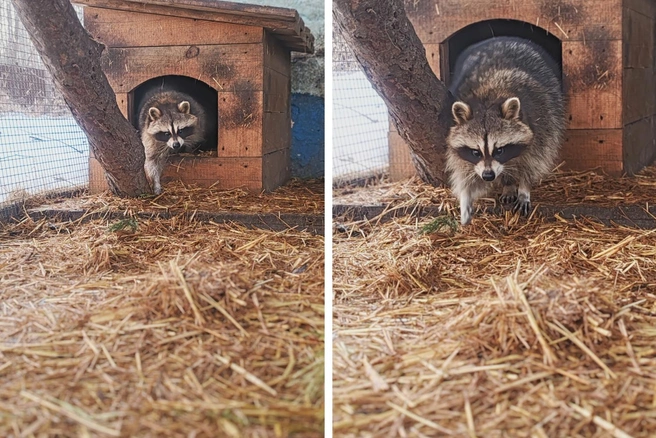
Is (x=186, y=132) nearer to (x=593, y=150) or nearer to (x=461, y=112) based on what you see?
(x=461, y=112)

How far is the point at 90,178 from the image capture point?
2521 mm

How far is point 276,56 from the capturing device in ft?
10.3

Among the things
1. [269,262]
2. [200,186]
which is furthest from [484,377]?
[200,186]

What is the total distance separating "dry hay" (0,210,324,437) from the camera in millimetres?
1457

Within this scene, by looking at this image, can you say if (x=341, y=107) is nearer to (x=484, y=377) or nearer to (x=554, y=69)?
(x=554, y=69)

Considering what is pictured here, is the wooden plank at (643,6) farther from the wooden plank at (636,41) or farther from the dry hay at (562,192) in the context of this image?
the dry hay at (562,192)

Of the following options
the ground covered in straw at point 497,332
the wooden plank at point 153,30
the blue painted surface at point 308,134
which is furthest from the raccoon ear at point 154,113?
the ground covered in straw at point 497,332

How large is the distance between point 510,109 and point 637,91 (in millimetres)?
714

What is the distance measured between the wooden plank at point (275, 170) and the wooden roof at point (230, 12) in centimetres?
56

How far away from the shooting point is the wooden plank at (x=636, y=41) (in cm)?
311

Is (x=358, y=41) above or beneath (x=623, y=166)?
above

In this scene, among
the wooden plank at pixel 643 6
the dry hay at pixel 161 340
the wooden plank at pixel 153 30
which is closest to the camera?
the dry hay at pixel 161 340

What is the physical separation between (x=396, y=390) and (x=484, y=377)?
0.23m

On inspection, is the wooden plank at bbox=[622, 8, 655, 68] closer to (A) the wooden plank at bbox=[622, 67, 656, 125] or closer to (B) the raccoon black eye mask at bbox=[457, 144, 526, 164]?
(A) the wooden plank at bbox=[622, 67, 656, 125]
